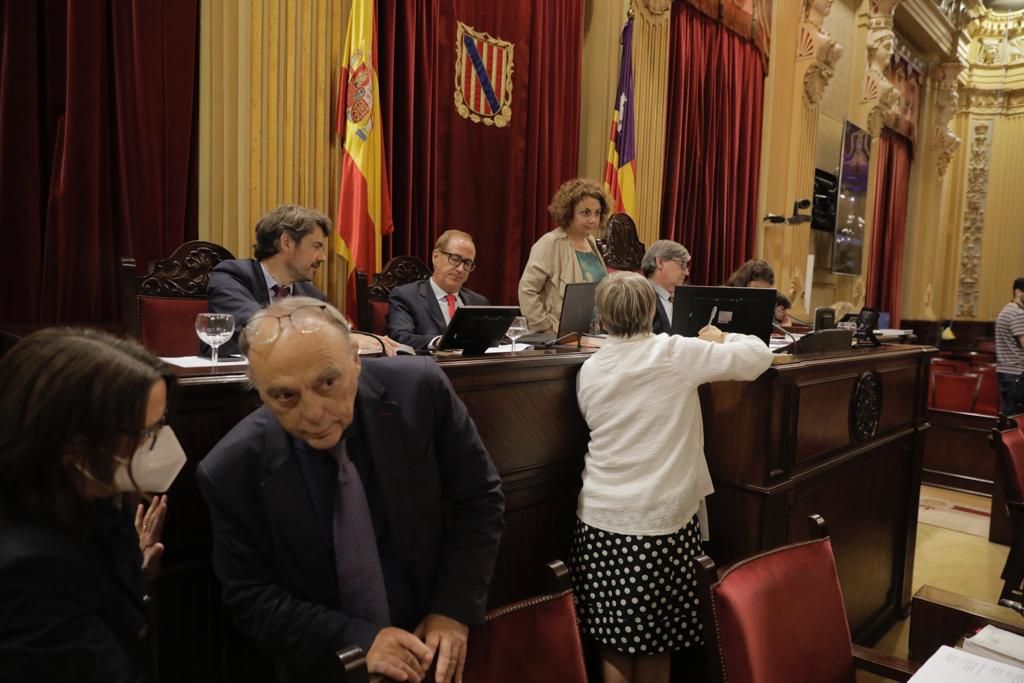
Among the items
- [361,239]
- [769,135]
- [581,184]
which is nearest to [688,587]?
[581,184]

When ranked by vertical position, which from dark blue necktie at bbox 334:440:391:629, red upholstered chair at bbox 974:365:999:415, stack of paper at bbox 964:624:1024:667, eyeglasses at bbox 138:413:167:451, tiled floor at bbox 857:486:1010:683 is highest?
eyeglasses at bbox 138:413:167:451

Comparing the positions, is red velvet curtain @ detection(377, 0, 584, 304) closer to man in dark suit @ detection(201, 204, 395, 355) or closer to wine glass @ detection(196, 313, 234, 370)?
man in dark suit @ detection(201, 204, 395, 355)

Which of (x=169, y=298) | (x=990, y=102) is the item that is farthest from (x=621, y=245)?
(x=990, y=102)

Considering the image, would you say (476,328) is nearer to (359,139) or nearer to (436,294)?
(436,294)

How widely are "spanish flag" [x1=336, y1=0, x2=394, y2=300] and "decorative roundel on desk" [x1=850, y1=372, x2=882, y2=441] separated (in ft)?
7.63

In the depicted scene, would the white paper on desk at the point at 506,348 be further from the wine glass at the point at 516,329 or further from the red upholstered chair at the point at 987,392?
the red upholstered chair at the point at 987,392

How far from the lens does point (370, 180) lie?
3.55 m

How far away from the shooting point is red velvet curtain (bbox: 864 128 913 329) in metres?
9.94

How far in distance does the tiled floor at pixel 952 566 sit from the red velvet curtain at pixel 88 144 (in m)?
3.69

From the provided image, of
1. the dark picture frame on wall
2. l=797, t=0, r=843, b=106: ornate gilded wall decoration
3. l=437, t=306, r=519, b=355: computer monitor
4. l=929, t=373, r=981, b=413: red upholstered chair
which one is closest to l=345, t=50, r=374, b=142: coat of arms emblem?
l=437, t=306, r=519, b=355: computer monitor

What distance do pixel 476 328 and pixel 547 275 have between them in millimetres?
1344

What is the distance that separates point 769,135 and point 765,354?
5.77 meters

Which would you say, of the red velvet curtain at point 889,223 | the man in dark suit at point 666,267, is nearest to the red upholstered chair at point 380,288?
the man in dark suit at point 666,267

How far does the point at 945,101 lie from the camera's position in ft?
35.0
